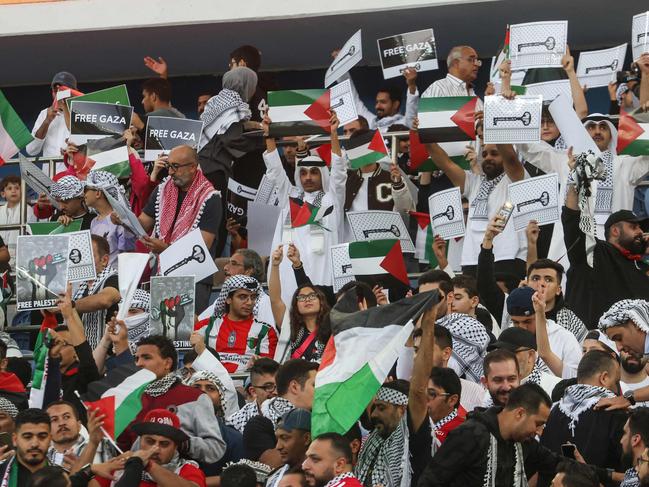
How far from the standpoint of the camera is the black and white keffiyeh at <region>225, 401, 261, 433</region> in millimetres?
10828

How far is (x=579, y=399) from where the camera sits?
29.6ft

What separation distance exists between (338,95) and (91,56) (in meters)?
5.93

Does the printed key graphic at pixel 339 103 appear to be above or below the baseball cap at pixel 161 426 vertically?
above

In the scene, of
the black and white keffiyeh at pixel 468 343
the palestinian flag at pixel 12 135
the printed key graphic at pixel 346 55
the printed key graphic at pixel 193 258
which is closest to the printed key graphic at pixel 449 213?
the printed key graphic at pixel 193 258

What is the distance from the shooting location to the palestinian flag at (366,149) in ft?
46.2

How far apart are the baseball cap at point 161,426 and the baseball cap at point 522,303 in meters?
2.27

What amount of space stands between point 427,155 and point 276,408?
4.66 metres

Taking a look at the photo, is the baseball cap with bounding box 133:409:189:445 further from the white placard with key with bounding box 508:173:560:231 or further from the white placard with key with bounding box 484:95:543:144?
the white placard with key with bounding box 484:95:543:144

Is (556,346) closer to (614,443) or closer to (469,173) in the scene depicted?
(614,443)

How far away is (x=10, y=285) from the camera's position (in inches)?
578

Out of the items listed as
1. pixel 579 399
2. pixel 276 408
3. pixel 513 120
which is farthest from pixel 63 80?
pixel 579 399

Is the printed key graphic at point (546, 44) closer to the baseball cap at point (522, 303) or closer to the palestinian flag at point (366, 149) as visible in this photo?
the palestinian flag at point (366, 149)

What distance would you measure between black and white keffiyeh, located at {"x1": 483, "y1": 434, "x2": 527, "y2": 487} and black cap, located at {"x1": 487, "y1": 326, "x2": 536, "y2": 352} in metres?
1.43

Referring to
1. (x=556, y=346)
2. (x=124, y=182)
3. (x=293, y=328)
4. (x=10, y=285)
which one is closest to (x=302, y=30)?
(x=124, y=182)
